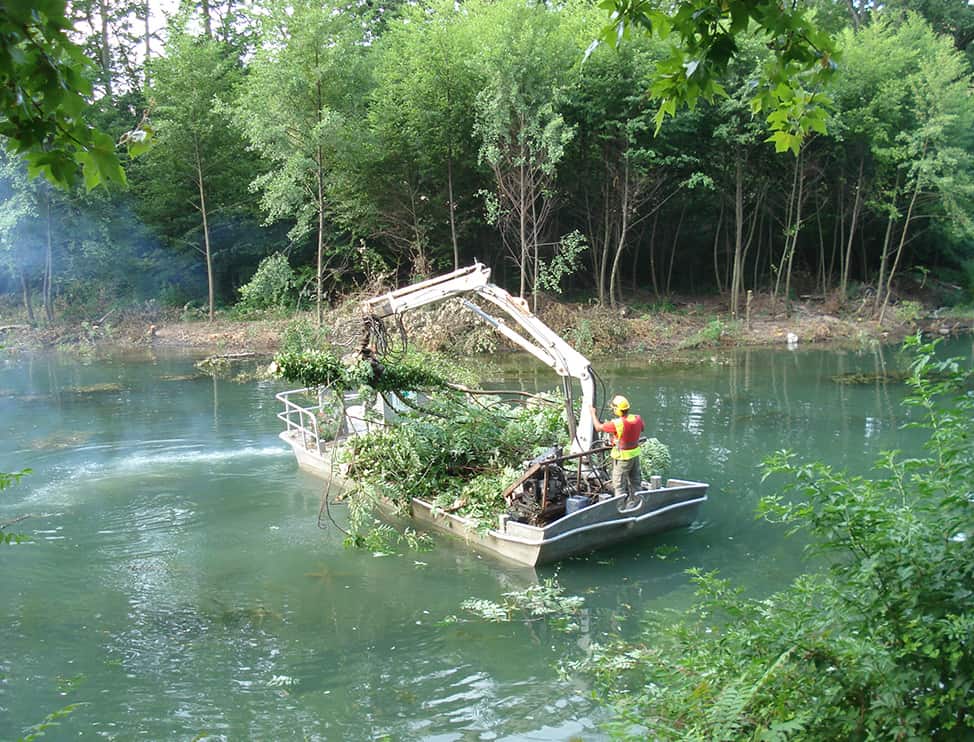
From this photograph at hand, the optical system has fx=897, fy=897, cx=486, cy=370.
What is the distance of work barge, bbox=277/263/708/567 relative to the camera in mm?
11398

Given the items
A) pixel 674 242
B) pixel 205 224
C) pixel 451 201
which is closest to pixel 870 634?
pixel 451 201

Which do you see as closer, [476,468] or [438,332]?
[476,468]

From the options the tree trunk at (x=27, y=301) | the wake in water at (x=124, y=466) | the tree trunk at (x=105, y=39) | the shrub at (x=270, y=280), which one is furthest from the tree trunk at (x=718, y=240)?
the tree trunk at (x=27, y=301)

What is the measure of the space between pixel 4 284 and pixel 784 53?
4025 centimetres

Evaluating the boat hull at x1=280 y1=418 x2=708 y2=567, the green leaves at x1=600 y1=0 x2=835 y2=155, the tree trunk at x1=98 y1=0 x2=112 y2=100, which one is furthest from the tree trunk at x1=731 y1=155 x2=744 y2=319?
the green leaves at x1=600 y1=0 x2=835 y2=155

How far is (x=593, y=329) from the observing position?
30.7m

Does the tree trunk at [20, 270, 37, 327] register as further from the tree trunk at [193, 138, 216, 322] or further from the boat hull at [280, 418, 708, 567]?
the boat hull at [280, 418, 708, 567]

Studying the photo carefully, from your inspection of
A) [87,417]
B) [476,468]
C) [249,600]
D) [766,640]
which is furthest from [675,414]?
[766,640]

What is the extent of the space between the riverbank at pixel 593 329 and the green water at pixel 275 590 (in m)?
9.34

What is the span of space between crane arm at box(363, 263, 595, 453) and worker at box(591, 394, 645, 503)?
86 cm

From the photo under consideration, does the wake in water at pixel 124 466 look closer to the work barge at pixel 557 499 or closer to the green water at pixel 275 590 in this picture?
the green water at pixel 275 590

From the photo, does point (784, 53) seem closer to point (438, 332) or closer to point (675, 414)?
point (675, 414)

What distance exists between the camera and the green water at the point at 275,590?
8.34 meters

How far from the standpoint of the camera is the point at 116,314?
36.1 m
